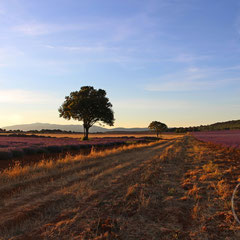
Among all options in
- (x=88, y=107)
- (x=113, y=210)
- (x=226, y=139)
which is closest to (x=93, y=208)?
(x=113, y=210)

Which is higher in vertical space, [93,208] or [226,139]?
[226,139]

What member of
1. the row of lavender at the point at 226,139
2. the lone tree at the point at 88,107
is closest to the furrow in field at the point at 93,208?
the row of lavender at the point at 226,139

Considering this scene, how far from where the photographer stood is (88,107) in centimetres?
4297

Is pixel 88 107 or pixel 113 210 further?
pixel 88 107

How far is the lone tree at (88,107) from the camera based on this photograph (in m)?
42.4

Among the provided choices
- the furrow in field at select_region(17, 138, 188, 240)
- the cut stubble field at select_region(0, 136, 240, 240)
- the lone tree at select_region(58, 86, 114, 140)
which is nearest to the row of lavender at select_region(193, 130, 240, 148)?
the cut stubble field at select_region(0, 136, 240, 240)

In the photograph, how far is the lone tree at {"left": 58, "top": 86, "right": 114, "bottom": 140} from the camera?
42438mm

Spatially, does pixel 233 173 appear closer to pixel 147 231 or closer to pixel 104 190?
pixel 104 190

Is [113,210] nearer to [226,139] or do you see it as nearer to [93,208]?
[93,208]

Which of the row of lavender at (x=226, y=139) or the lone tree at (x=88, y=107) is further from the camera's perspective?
the lone tree at (x=88, y=107)

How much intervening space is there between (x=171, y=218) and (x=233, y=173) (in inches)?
287

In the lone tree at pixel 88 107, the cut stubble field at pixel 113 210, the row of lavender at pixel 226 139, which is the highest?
the lone tree at pixel 88 107

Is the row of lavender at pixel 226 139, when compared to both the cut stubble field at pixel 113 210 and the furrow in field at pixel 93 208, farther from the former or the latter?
the furrow in field at pixel 93 208

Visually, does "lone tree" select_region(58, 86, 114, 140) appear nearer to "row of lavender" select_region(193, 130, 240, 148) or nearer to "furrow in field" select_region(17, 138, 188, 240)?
"row of lavender" select_region(193, 130, 240, 148)
